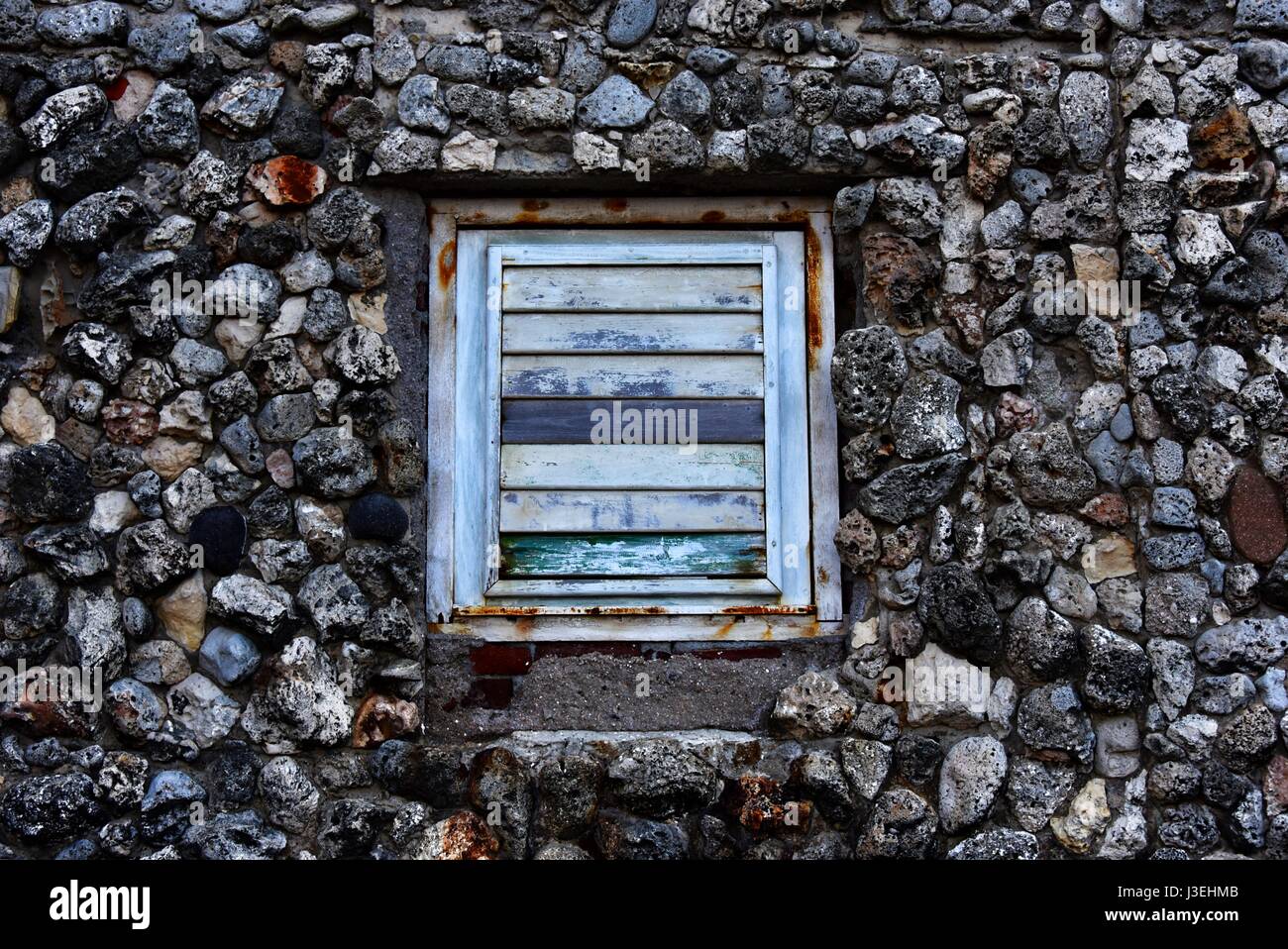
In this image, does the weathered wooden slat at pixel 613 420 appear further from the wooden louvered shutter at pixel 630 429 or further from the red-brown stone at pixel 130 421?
the red-brown stone at pixel 130 421

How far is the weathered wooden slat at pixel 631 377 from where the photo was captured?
10.4 feet

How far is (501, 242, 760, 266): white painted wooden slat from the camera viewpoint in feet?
10.5

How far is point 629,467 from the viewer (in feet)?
10.3

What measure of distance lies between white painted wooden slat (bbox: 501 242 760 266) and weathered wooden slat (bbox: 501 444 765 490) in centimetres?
51

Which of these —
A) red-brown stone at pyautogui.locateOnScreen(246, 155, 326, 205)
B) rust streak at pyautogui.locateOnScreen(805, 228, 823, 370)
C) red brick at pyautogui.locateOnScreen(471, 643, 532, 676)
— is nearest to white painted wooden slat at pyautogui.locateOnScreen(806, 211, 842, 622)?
rust streak at pyautogui.locateOnScreen(805, 228, 823, 370)

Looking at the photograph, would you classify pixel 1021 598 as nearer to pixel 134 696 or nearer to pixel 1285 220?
pixel 1285 220

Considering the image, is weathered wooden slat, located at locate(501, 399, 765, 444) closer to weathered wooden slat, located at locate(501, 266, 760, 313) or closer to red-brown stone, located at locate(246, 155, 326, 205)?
weathered wooden slat, located at locate(501, 266, 760, 313)

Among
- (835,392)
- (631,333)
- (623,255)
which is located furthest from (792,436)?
(623,255)

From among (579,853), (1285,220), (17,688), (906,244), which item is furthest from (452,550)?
(1285,220)

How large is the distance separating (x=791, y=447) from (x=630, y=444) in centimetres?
43

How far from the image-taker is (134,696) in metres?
2.95

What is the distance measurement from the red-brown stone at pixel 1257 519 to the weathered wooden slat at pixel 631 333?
1.29 meters

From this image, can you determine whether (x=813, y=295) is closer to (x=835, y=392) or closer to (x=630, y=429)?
(x=835, y=392)
